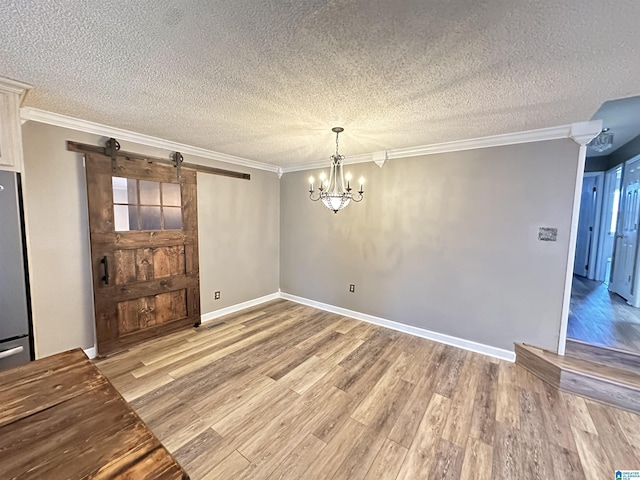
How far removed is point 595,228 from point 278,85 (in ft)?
21.5

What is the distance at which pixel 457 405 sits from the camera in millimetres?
2160

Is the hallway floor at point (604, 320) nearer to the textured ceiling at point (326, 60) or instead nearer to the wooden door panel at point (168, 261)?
the textured ceiling at point (326, 60)

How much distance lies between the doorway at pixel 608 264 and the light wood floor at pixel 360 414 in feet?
4.13

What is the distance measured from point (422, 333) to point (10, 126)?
14.1ft

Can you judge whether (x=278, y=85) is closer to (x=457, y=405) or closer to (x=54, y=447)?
(x=54, y=447)

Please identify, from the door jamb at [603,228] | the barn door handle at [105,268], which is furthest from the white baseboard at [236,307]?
the door jamb at [603,228]

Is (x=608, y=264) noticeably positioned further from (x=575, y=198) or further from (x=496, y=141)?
(x=496, y=141)

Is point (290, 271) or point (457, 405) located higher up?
point (290, 271)

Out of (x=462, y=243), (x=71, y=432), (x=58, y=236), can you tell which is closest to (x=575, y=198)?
(x=462, y=243)

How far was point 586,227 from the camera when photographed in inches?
217

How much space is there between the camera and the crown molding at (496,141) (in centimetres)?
238

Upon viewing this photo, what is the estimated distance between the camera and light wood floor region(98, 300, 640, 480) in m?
1.63

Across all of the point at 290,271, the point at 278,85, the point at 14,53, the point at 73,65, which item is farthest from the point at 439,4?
the point at 290,271

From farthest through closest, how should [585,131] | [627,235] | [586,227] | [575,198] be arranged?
[586,227], [627,235], [575,198], [585,131]
